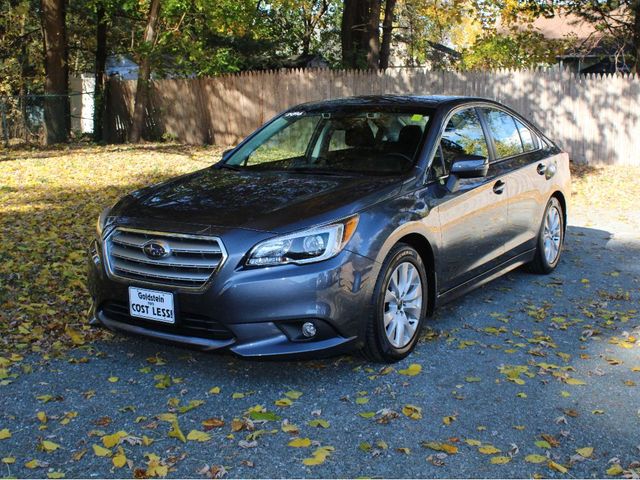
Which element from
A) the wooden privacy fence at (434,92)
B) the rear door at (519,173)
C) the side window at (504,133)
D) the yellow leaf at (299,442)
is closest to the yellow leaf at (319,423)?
the yellow leaf at (299,442)

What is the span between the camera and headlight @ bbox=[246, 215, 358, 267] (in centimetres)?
407

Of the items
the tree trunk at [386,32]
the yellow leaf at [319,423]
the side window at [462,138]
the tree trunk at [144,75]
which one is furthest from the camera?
the tree trunk at [386,32]

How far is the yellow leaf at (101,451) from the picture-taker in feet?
11.6

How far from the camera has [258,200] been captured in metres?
4.54

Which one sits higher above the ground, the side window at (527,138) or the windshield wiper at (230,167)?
the side window at (527,138)

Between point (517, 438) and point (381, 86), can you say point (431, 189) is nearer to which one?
point (517, 438)

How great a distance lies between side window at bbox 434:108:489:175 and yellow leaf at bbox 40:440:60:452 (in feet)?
10.3

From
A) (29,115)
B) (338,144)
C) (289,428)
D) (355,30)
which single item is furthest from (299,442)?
(29,115)

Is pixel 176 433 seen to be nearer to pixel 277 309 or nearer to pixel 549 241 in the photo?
pixel 277 309

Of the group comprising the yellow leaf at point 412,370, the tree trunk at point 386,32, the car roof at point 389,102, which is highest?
the tree trunk at point 386,32

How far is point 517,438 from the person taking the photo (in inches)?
146

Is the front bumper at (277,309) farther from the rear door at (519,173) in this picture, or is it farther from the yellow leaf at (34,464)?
the rear door at (519,173)

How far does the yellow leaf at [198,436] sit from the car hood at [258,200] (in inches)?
A: 45.3

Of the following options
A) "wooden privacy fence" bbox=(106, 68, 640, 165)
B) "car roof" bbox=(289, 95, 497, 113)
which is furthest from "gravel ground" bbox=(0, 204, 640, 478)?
"wooden privacy fence" bbox=(106, 68, 640, 165)
